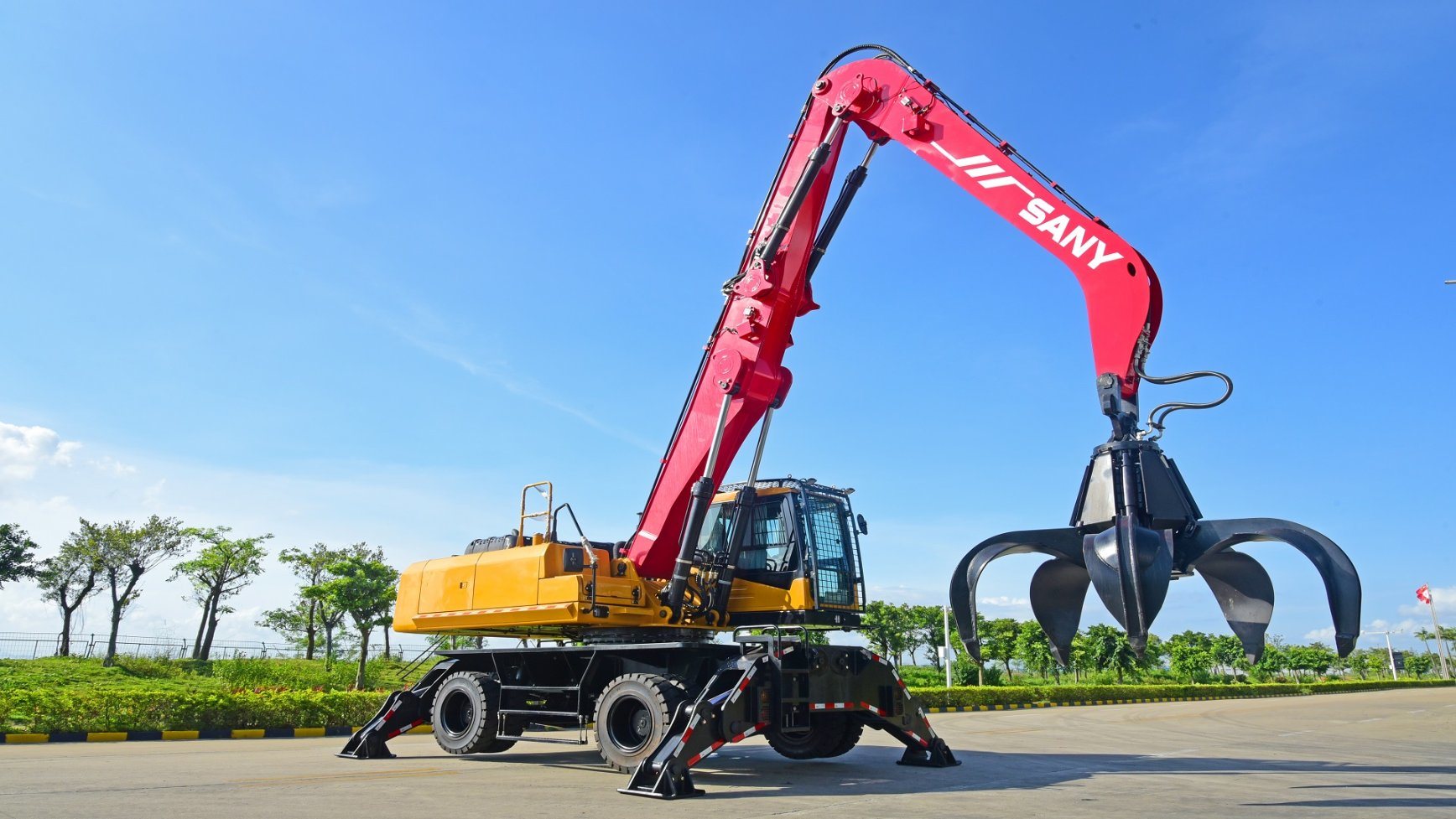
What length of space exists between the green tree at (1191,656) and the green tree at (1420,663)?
49.8 m

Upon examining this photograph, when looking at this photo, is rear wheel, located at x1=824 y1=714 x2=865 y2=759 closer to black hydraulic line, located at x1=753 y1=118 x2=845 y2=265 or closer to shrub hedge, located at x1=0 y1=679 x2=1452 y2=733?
black hydraulic line, located at x1=753 y1=118 x2=845 y2=265

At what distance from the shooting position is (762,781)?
9.67 metres

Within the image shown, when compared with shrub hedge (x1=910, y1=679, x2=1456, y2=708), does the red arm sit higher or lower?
higher

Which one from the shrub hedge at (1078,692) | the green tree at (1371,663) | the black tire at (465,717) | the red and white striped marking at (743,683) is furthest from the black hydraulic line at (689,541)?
the green tree at (1371,663)

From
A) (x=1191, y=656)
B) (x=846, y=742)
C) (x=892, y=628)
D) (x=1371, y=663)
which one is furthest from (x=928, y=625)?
(x=1371, y=663)

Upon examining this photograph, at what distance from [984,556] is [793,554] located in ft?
9.38

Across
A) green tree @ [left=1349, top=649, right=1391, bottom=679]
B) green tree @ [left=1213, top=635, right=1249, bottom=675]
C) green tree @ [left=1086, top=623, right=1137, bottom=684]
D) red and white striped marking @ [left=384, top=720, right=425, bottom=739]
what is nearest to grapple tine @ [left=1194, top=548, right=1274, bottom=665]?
red and white striped marking @ [left=384, top=720, right=425, bottom=739]

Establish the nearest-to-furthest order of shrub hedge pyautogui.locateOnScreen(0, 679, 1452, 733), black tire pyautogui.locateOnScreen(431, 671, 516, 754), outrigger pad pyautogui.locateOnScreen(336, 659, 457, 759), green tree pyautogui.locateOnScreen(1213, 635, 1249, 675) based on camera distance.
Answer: black tire pyautogui.locateOnScreen(431, 671, 516, 754), outrigger pad pyautogui.locateOnScreen(336, 659, 457, 759), shrub hedge pyautogui.locateOnScreen(0, 679, 1452, 733), green tree pyautogui.locateOnScreen(1213, 635, 1249, 675)

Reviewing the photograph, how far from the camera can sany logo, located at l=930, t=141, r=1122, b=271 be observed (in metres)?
8.38

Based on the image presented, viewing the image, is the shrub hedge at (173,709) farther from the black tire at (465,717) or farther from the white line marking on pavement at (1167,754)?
the white line marking on pavement at (1167,754)

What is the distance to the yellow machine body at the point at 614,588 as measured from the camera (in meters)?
10.5

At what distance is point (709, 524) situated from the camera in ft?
37.6

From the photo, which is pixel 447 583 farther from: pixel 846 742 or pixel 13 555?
pixel 13 555

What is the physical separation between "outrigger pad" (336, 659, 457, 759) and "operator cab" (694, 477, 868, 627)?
4.44 metres
